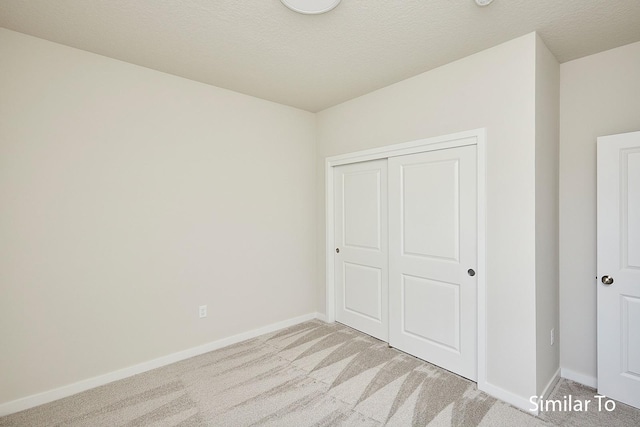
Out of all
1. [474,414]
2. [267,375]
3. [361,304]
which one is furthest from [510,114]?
[267,375]

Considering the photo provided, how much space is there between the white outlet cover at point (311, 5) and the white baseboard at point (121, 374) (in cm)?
300

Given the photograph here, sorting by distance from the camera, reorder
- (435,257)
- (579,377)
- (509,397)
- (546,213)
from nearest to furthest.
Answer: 1. (509,397)
2. (546,213)
3. (579,377)
4. (435,257)

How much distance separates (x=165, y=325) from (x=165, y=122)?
6.16 ft

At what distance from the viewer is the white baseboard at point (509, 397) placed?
2.14m

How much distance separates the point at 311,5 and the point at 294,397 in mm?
2683

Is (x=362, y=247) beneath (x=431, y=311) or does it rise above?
above

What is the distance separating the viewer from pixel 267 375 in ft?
8.57

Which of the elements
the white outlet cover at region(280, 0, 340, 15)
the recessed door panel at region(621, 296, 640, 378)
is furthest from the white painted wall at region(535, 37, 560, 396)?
the white outlet cover at region(280, 0, 340, 15)

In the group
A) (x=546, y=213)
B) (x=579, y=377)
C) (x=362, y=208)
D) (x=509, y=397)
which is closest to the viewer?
(x=509, y=397)

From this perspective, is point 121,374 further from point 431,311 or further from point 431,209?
point 431,209

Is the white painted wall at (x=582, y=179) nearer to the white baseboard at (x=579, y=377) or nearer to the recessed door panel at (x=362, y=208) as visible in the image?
the white baseboard at (x=579, y=377)

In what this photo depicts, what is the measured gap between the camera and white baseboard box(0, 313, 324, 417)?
2187 mm

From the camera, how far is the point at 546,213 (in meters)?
2.37

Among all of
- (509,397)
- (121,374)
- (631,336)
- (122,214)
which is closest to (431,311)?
(509,397)
